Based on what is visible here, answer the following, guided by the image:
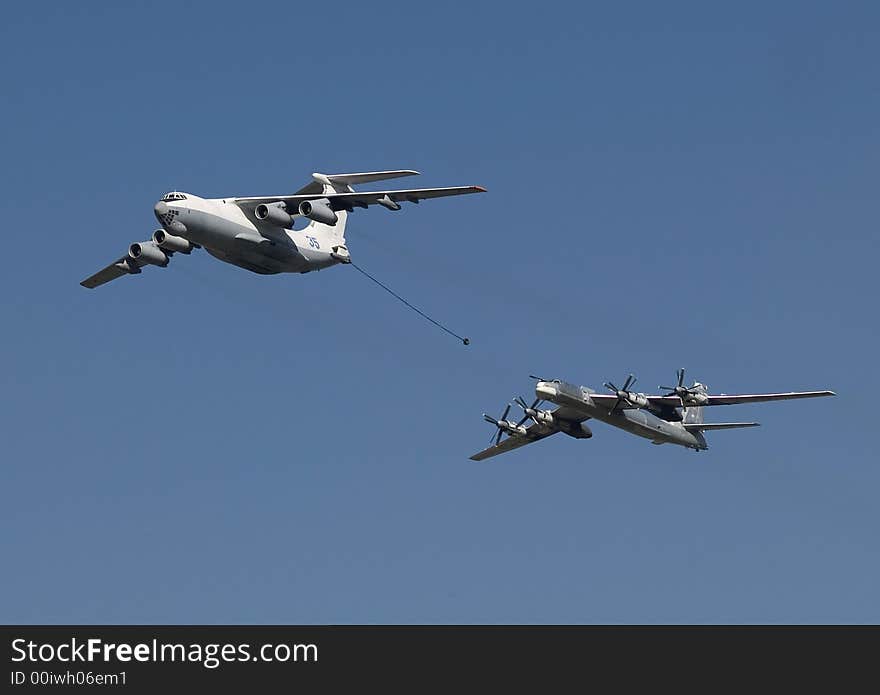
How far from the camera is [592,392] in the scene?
72438mm

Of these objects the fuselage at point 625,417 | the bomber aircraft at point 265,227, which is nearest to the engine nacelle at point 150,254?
the bomber aircraft at point 265,227

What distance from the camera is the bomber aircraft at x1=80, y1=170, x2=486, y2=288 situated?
68.6 metres

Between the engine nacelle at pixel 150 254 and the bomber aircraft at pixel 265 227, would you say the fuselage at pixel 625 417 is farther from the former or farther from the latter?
the engine nacelle at pixel 150 254

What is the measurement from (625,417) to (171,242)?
18782mm

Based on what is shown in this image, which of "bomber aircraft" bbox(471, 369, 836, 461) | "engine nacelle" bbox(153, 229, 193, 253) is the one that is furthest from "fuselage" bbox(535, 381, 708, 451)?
"engine nacelle" bbox(153, 229, 193, 253)

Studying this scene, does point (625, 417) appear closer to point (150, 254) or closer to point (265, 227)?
point (265, 227)

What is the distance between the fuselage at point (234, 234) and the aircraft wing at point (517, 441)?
13305 mm

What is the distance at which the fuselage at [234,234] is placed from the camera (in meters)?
68.5

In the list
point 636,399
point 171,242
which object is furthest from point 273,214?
point 636,399

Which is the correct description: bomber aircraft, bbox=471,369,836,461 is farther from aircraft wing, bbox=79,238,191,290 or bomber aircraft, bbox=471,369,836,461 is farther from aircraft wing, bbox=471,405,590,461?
aircraft wing, bbox=79,238,191,290
